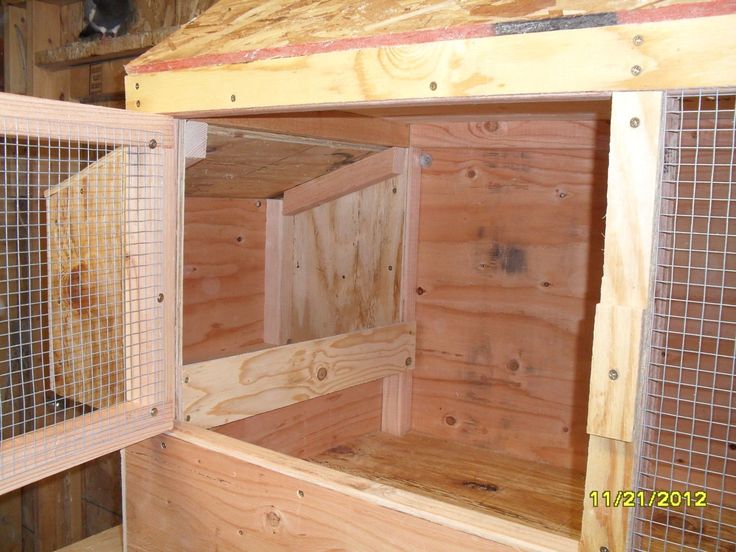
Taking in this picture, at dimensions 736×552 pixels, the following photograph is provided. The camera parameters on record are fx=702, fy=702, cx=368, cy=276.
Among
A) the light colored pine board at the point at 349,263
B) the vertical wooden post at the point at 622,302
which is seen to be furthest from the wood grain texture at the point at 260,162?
the vertical wooden post at the point at 622,302

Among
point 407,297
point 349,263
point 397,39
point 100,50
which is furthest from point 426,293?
point 100,50

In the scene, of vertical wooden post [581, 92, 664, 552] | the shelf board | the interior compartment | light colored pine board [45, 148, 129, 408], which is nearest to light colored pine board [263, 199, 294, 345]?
the interior compartment

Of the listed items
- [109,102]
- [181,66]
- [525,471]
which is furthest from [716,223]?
[109,102]

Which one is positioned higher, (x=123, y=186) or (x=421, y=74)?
(x=421, y=74)

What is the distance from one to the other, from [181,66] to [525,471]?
115 centimetres

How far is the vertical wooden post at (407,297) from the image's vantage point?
5.94 feet

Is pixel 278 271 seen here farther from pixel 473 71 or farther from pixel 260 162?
pixel 473 71

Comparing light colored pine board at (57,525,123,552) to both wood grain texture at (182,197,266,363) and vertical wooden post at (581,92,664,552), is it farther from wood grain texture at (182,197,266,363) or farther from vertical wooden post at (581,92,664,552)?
vertical wooden post at (581,92,664,552)

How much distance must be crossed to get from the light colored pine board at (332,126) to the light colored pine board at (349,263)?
13 centimetres

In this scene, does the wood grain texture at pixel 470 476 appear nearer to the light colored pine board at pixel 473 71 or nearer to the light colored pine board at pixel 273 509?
the light colored pine board at pixel 273 509

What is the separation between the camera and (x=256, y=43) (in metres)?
1.09

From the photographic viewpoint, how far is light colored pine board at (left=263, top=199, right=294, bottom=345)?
1.92m

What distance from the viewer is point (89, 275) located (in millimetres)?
1211

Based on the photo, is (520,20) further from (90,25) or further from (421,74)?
(90,25)
